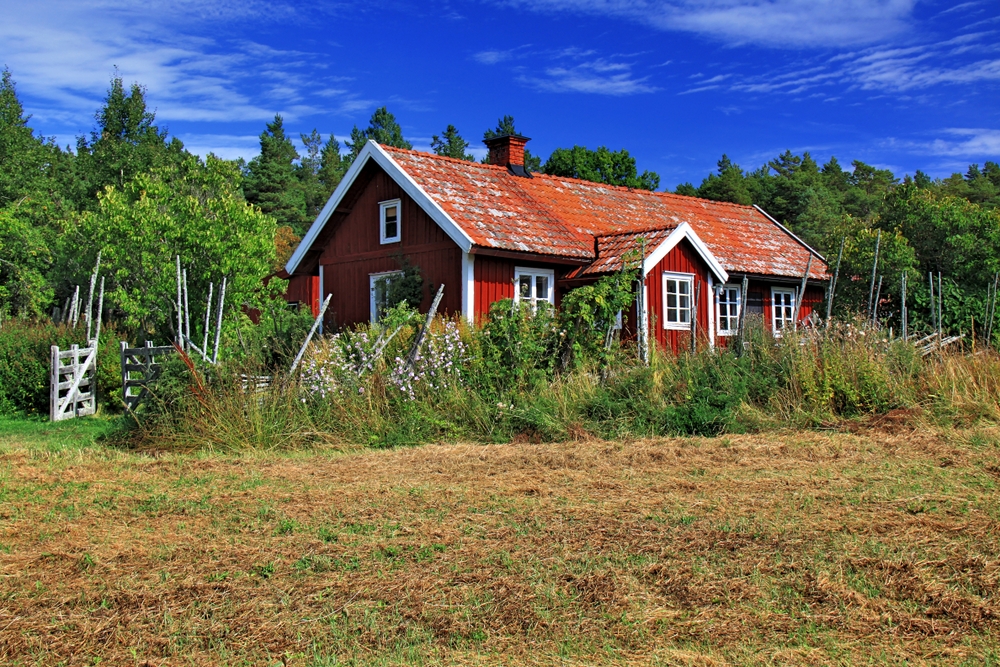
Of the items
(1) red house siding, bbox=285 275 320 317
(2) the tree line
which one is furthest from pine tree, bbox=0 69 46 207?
(1) red house siding, bbox=285 275 320 317

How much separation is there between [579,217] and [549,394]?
9.49 m

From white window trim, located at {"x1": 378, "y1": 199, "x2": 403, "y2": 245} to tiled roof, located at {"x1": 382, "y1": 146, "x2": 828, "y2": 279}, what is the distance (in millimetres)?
979

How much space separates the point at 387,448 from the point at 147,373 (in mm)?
4662

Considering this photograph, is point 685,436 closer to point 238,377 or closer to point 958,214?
point 238,377

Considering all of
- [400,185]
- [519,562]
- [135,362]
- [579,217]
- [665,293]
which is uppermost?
[400,185]

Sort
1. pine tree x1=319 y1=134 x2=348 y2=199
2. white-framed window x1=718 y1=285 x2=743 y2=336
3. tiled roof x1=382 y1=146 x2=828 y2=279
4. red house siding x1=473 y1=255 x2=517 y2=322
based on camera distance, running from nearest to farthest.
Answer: red house siding x1=473 y1=255 x2=517 y2=322 < tiled roof x1=382 y1=146 x2=828 y2=279 < white-framed window x1=718 y1=285 x2=743 y2=336 < pine tree x1=319 y1=134 x2=348 y2=199

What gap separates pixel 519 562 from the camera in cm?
602

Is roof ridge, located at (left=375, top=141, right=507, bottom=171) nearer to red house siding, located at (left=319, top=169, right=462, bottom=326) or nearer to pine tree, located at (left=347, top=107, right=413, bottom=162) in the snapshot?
red house siding, located at (left=319, top=169, right=462, bottom=326)

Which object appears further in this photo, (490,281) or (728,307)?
(728,307)

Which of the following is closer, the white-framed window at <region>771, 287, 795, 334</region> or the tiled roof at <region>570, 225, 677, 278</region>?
the tiled roof at <region>570, 225, 677, 278</region>

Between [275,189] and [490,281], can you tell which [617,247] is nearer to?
[490,281]

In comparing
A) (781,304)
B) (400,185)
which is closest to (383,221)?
(400,185)

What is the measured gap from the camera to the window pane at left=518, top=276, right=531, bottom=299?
18188mm

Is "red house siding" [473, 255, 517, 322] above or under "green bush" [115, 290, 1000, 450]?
above
